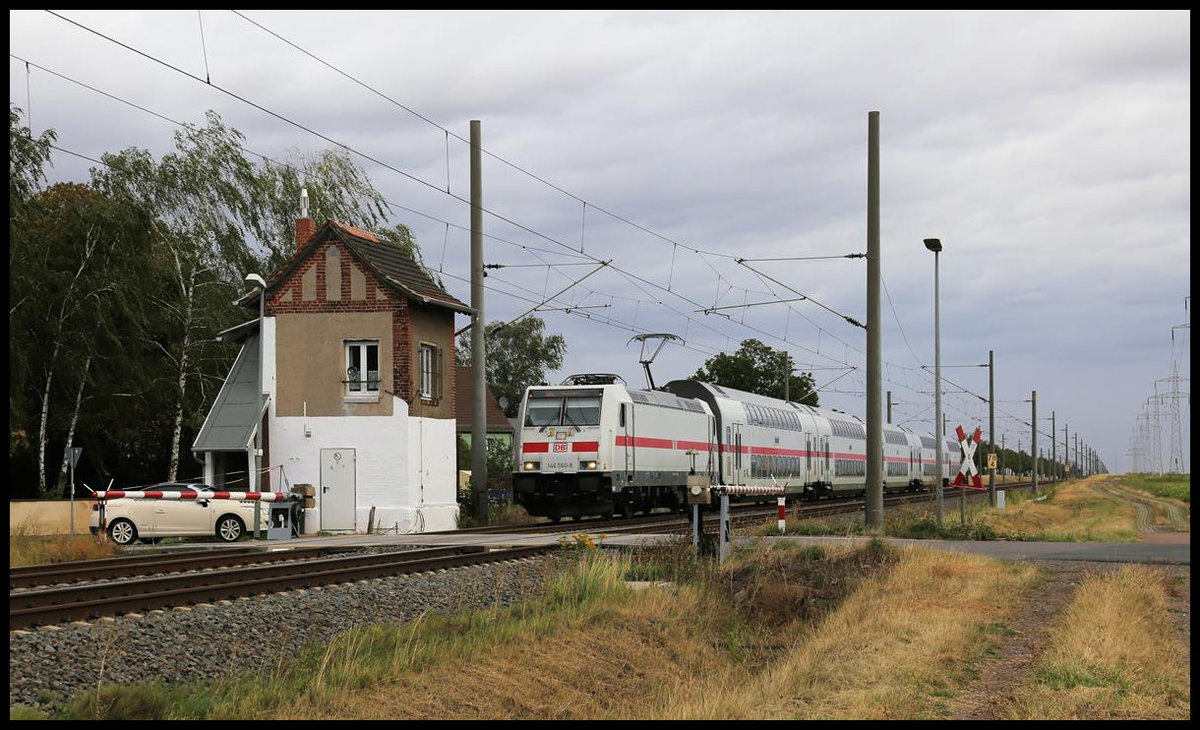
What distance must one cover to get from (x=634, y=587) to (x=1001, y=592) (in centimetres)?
465

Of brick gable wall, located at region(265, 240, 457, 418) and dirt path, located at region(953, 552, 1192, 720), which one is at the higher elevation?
brick gable wall, located at region(265, 240, 457, 418)

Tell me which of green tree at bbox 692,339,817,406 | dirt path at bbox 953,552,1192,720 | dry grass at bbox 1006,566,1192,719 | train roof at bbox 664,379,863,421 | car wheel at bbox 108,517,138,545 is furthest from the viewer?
green tree at bbox 692,339,817,406

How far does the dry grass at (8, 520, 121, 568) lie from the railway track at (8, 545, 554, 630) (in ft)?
14.6

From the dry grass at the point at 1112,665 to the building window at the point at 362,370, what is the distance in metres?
20.6

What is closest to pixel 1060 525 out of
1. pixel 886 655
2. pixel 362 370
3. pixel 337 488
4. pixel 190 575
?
pixel 362 370

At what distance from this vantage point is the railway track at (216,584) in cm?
1369

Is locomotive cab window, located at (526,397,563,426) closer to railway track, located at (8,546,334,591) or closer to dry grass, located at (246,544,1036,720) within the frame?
railway track, located at (8,546,334,591)

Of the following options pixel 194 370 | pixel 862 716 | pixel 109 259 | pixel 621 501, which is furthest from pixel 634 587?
pixel 194 370

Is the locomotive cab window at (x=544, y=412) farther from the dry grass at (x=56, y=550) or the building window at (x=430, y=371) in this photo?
the dry grass at (x=56, y=550)

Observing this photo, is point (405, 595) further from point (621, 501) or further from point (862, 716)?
point (621, 501)

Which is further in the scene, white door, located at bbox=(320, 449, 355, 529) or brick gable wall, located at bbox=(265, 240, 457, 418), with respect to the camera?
brick gable wall, located at bbox=(265, 240, 457, 418)

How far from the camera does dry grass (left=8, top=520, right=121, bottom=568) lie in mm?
23125

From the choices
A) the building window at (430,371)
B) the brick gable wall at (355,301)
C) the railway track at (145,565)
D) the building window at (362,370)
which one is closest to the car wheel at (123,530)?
the railway track at (145,565)

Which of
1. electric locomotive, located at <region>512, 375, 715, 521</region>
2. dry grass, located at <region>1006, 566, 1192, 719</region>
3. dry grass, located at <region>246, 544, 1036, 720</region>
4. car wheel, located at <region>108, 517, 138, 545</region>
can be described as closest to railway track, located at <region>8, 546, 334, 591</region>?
car wheel, located at <region>108, 517, 138, 545</region>
